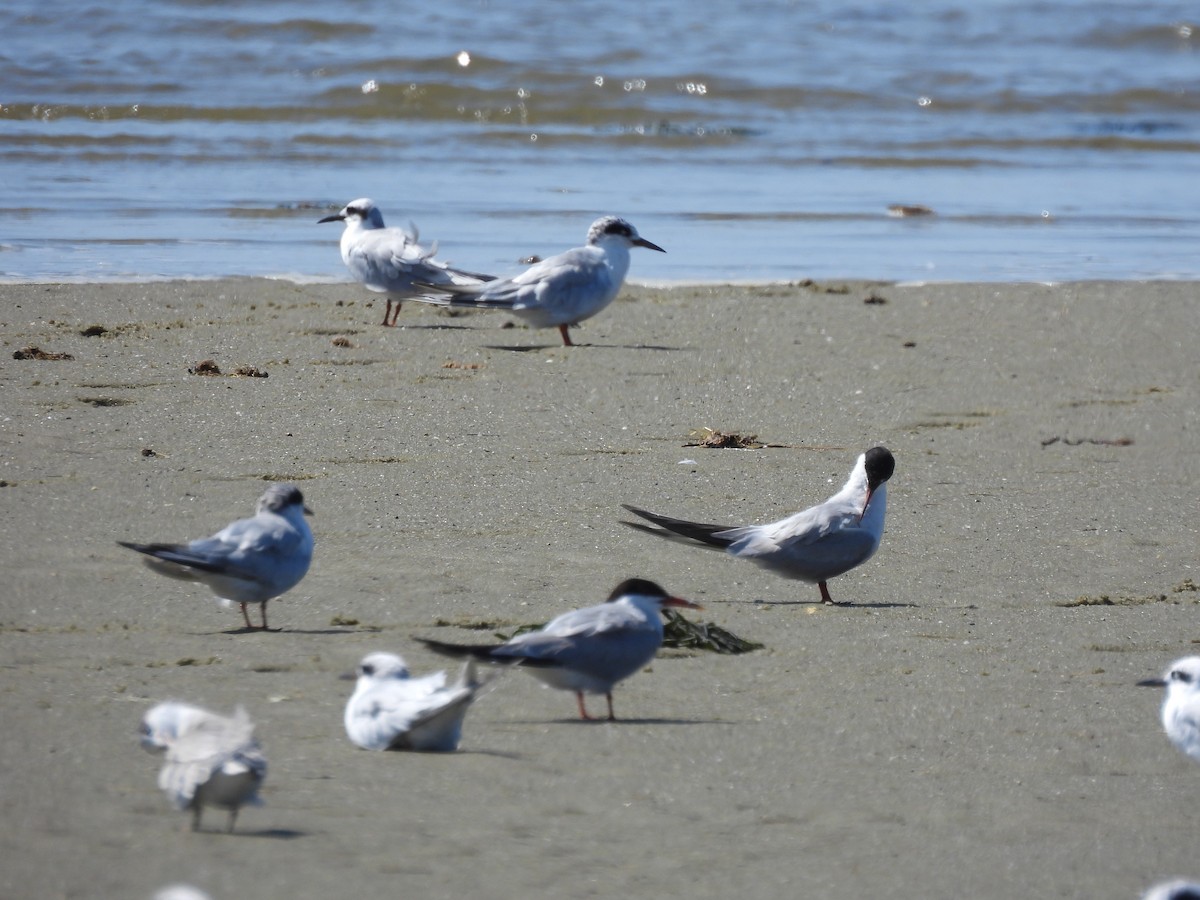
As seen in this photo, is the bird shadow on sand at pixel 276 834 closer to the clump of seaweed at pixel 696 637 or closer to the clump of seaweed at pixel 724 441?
the clump of seaweed at pixel 696 637

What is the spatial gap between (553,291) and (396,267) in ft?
3.05

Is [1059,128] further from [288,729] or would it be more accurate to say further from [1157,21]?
[288,729]

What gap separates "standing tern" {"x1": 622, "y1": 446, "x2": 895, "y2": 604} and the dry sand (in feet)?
0.45

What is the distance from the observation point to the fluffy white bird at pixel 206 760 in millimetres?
3027

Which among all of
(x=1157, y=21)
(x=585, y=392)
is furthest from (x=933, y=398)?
(x=1157, y=21)

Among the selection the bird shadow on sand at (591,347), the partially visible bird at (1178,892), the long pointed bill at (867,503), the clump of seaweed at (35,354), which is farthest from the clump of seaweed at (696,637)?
the bird shadow on sand at (591,347)

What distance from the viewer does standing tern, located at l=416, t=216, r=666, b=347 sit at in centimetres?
905

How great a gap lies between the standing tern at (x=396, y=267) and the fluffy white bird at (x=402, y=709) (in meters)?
5.78

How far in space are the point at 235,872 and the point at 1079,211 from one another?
41.7ft

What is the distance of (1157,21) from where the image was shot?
93.3ft

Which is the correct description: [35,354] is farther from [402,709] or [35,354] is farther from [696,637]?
[402,709]

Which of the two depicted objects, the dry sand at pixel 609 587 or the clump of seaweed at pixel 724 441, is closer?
the dry sand at pixel 609 587

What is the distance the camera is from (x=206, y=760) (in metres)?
3.04

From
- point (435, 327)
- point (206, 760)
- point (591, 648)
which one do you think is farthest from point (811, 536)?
point (435, 327)
